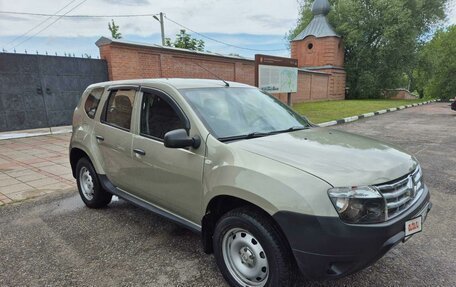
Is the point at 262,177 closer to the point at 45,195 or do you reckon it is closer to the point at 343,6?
the point at 45,195

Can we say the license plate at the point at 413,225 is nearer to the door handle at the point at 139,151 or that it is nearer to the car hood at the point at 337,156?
the car hood at the point at 337,156

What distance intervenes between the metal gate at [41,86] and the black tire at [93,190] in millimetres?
7380

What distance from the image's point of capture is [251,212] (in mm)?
2344

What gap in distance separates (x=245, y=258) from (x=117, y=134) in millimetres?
2023

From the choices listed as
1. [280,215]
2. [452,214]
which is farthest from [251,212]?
[452,214]

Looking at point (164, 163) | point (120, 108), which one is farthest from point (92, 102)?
point (164, 163)

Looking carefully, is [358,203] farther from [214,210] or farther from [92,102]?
[92,102]

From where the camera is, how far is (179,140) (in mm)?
2566

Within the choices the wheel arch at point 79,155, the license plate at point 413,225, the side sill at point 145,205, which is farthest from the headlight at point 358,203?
the wheel arch at point 79,155

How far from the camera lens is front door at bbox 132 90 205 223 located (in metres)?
2.75

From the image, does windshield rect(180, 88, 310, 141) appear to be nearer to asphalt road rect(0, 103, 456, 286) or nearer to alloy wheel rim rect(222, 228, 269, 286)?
alloy wheel rim rect(222, 228, 269, 286)

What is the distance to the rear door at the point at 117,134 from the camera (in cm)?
345

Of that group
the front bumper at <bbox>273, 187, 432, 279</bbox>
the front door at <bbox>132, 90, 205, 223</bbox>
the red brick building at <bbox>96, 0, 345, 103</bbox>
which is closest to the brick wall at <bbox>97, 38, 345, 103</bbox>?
the red brick building at <bbox>96, 0, 345, 103</bbox>

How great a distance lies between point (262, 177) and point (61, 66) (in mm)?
10684
